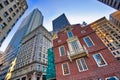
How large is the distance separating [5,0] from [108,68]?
3251cm

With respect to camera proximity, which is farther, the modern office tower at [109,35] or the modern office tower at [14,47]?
the modern office tower at [14,47]

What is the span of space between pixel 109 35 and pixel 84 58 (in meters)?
65.3

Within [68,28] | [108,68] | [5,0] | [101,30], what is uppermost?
[101,30]

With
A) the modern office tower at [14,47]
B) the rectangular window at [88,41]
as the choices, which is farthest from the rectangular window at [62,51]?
Result: the modern office tower at [14,47]

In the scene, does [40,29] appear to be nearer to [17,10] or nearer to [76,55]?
[17,10]

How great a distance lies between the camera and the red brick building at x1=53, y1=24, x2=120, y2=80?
13.7m

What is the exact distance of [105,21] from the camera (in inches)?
3354

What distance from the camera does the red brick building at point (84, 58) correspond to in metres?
13.7

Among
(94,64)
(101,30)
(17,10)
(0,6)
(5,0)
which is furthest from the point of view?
(101,30)

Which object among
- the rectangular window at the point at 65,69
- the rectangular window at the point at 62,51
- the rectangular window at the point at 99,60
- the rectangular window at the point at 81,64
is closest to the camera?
the rectangular window at the point at 99,60

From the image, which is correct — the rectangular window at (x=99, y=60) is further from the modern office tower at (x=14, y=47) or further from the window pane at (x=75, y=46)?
the modern office tower at (x=14, y=47)

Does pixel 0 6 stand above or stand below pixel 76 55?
above

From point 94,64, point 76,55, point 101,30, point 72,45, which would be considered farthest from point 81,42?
point 101,30

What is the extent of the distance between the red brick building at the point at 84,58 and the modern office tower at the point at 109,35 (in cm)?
4536
